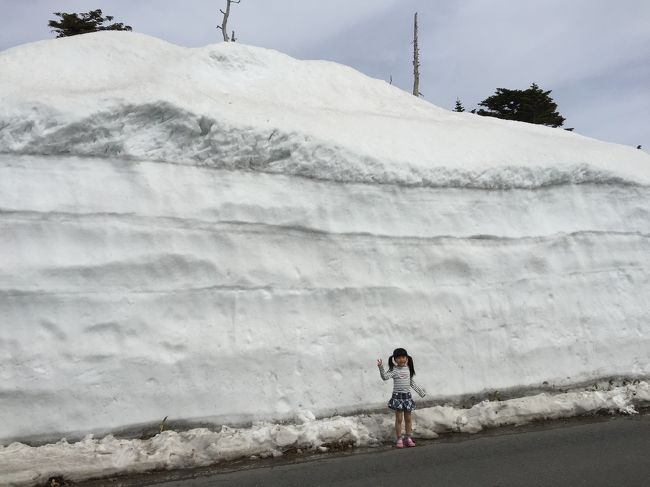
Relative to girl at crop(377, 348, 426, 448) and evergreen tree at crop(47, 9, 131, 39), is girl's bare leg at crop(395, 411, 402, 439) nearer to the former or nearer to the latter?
girl at crop(377, 348, 426, 448)

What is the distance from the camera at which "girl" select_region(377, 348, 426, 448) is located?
224 inches

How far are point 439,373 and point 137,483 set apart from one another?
13.4 ft

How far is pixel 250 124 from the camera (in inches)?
275

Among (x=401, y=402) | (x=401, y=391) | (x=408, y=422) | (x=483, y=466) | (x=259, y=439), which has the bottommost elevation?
(x=483, y=466)

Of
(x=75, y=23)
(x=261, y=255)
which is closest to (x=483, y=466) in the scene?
(x=261, y=255)

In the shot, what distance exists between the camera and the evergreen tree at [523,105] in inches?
962

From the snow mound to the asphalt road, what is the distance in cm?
380

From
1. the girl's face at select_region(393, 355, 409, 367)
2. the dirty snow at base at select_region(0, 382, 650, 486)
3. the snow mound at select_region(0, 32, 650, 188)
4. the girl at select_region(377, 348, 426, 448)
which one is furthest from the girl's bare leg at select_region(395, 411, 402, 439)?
the snow mound at select_region(0, 32, 650, 188)

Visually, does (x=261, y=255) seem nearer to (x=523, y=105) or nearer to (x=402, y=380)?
(x=402, y=380)

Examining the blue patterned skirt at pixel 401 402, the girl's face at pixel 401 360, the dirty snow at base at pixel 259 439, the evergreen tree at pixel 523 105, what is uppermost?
the evergreen tree at pixel 523 105

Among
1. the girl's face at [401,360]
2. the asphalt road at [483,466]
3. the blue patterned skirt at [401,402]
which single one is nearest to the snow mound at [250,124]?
the girl's face at [401,360]

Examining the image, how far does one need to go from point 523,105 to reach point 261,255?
2231 centimetres

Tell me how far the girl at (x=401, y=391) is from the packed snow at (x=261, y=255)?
0.39 meters

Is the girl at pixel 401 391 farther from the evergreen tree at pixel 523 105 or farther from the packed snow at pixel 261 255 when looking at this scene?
the evergreen tree at pixel 523 105
